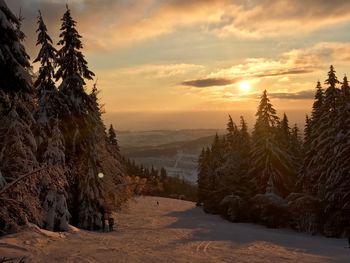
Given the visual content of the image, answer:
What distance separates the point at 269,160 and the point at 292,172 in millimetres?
3236

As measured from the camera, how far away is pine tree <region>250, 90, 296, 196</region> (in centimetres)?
4681

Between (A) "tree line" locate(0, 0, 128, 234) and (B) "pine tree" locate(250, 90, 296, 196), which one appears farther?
(B) "pine tree" locate(250, 90, 296, 196)

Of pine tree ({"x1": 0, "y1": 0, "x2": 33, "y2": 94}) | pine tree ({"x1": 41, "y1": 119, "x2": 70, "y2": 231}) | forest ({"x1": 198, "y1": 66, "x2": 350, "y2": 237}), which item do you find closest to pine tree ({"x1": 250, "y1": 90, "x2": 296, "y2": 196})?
forest ({"x1": 198, "y1": 66, "x2": 350, "y2": 237})

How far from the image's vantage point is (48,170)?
1024cm

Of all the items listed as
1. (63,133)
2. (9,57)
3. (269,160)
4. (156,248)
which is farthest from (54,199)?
(269,160)

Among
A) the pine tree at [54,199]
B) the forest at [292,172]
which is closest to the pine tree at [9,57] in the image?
the pine tree at [54,199]

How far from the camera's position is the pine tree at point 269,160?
1843 inches

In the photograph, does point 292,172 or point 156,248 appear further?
point 292,172

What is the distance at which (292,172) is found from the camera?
48062 mm

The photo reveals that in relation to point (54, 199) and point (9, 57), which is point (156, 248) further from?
point (9, 57)

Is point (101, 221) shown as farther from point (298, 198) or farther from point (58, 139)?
point (298, 198)

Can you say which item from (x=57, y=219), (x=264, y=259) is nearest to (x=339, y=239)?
(x=264, y=259)

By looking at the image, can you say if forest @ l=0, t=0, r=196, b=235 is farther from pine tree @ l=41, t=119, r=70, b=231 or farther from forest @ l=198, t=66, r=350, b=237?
forest @ l=198, t=66, r=350, b=237

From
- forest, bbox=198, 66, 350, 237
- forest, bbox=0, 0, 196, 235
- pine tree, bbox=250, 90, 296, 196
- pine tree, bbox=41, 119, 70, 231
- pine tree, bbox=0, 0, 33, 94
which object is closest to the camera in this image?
pine tree, bbox=0, 0, 33, 94
